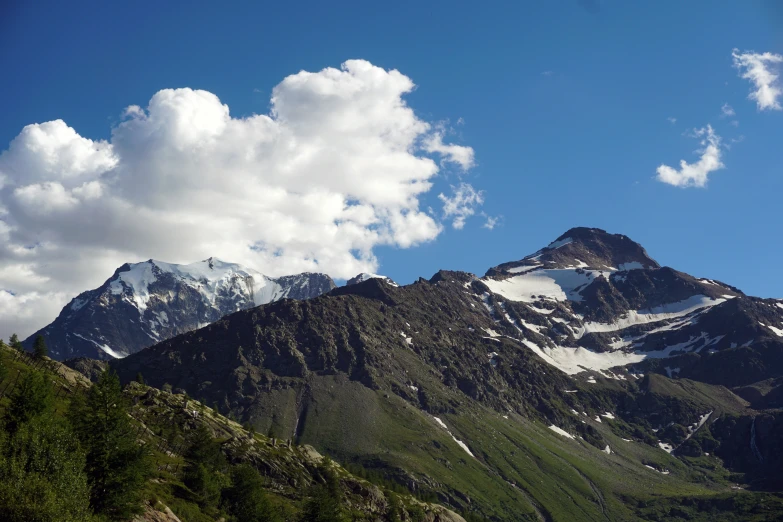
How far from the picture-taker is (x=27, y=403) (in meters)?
94.9

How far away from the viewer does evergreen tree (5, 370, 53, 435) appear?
304ft

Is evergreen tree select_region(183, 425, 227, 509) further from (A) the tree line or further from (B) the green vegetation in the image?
(A) the tree line

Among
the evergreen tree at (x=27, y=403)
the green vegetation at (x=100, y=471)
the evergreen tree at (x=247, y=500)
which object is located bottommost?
the evergreen tree at (x=247, y=500)

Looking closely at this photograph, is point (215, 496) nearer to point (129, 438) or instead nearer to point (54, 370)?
point (129, 438)

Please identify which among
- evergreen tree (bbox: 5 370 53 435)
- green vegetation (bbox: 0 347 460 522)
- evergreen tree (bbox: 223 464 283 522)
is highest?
evergreen tree (bbox: 5 370 53 435)

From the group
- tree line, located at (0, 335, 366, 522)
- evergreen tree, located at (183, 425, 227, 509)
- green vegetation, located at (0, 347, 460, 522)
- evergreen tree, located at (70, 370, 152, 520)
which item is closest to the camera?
tree line, located at (0, 335, 366, 522)

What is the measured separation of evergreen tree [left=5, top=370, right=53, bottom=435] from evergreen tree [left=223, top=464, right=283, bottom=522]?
164 feet

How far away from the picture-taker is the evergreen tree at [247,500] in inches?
5335

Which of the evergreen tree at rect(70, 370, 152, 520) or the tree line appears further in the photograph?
the evergreen tree at rect(70, 370, 152, 520)

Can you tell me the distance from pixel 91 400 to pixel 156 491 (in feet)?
107

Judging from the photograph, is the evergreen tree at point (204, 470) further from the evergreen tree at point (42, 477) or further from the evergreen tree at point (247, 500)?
the evergreen tree at point (42, 477)

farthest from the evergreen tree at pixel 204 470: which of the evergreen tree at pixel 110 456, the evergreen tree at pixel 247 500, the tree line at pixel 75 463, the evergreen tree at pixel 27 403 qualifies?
the evergreen tree at pixel 27 403

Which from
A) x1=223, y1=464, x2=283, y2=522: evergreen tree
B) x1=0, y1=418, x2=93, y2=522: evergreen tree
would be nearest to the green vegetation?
x1=0, y1=418, x2=93, y2=522: evergreen tree

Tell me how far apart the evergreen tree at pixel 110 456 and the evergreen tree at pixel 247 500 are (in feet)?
148
